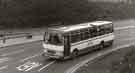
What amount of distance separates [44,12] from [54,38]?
79.3 feet

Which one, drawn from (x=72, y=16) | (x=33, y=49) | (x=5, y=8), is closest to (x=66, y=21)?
(x=72, y=16)

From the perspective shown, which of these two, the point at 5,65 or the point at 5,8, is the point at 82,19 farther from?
the point at 5,65

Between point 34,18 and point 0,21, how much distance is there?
5.99 m

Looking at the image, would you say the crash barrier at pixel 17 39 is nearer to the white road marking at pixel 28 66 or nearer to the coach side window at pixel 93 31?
the white road marking at pixel 28 66

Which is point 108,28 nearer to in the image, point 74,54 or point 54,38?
point 74,54

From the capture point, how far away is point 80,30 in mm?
A: 25594

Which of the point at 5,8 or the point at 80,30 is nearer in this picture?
the point at 80,30

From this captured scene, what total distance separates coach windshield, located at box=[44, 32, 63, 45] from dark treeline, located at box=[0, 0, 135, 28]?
19194mm

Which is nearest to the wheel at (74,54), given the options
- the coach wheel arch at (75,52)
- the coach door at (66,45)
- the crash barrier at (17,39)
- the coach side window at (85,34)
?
the coach wheel arch at (75,52)

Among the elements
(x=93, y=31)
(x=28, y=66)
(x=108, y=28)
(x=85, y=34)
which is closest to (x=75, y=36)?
(x=85, y=34)

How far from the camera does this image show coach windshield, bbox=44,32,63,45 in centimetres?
2375

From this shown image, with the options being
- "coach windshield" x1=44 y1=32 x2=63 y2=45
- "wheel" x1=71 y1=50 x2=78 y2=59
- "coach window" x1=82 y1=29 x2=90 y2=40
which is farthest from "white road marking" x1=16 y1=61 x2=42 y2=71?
"coach window" x1=82 y1=29 x2=90 y2=40

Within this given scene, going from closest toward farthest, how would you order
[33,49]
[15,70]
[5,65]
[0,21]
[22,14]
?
[15,70] < [5,65] < [33,49] < [0,21] < [22,14]

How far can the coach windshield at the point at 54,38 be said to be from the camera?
2375cm
